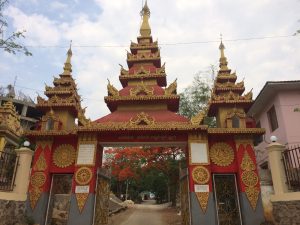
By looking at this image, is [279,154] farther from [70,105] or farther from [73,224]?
[70,105]

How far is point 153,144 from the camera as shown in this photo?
14398 mm

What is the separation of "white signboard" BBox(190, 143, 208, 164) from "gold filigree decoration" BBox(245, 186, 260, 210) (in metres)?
2.41

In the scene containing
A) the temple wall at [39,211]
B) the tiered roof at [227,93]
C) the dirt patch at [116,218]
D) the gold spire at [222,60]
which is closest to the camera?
the temple wall at [39,211]

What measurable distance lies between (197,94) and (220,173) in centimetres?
1322

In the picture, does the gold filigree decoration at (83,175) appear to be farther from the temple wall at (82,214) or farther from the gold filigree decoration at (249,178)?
the gold filigree decoration at (249,178)

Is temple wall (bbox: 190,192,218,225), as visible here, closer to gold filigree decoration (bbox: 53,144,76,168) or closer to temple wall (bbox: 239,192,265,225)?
temple wall (bbox: 239,192,265,225)

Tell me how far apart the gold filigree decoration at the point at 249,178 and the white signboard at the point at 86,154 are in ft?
24.5

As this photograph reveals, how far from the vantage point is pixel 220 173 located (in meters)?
13.8

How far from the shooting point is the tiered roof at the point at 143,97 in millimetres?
14070

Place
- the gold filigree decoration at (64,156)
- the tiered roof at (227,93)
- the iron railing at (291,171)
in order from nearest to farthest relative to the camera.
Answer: the iron railing at (291,171)
the gold filigree decoration at (64,156)
the tiered roof at (227,93)

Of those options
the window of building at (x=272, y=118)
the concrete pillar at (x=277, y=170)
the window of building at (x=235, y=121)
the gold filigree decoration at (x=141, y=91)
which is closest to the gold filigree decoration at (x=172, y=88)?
the gold filigree decoration at (x=141, y=91)

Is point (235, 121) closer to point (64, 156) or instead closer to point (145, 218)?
point (64, 156)

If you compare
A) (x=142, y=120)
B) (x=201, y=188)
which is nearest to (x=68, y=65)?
(x=142, y=120)

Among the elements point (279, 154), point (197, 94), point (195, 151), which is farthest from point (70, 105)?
point (197, 94)
